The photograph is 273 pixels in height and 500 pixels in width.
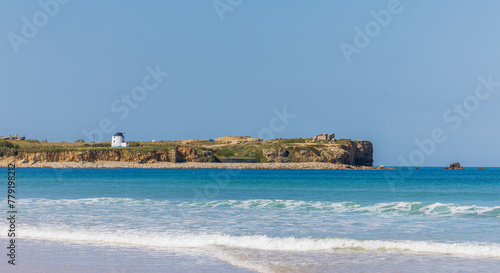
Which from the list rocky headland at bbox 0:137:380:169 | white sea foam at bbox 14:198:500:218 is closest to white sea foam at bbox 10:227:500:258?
white sea foam at bbox 14:198:500:218

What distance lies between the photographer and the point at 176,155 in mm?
109438

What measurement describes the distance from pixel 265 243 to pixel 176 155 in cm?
9772

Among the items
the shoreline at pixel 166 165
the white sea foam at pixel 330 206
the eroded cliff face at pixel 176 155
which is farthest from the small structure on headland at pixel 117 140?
the white sea foam at pixel 330 206

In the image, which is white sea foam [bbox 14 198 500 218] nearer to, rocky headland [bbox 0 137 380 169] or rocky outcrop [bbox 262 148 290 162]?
rocky headland [bbox 0 137 380 169]

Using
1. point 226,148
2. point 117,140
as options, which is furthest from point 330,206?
point 226,148

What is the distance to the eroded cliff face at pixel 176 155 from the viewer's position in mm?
103125

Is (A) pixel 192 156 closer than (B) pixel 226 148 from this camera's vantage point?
Yes

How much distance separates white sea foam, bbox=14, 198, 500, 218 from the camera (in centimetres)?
2000

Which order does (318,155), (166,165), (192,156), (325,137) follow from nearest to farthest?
1. (166,165)
2. (192,156)
3. (318,155)
4. (325,137)

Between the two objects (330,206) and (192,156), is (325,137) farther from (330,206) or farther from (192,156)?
(330,206)

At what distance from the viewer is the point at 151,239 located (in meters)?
13.8

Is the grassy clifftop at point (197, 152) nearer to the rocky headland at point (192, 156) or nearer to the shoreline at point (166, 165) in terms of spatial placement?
the rocky headland at point (192, 156)

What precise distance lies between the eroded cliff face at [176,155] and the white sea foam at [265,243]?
304 ft

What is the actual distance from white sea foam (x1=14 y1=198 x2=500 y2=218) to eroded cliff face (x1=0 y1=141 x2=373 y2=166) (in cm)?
8178
